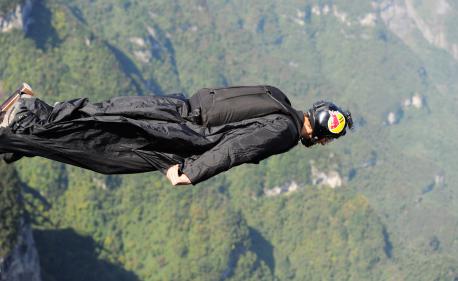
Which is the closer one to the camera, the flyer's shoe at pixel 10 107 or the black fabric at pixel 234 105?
the flyer's shoe at pixel 10 107

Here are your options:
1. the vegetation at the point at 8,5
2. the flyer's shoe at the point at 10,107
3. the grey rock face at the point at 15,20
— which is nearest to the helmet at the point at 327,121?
the flyer's shoe at the point at 10,107

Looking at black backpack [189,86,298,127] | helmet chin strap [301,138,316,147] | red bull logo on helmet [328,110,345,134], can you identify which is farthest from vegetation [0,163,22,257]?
red bull logo on helmet [328,110,345,134]

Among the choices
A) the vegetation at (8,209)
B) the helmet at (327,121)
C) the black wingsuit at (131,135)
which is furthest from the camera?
the vegetation at (8,209)

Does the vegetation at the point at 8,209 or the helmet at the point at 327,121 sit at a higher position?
the vegetation at the point at 8,209

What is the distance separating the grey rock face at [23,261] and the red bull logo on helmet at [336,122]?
54770 millimetres

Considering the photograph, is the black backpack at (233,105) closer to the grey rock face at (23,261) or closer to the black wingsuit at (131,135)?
the black wingsuit at (131,135)

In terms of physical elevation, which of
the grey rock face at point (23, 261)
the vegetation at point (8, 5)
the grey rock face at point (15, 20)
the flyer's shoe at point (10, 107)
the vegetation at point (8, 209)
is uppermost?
the vegetation at point (8, 5)

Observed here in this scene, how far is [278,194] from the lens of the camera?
146m

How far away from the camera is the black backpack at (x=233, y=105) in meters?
8.84

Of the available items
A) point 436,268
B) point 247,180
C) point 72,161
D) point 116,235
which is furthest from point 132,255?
point 72,161

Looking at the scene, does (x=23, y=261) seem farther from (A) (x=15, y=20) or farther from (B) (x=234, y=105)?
(B) (x=234, y=105)

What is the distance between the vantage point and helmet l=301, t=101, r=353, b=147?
9.17 metres

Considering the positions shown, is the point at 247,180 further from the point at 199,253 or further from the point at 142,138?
the point at 142,138

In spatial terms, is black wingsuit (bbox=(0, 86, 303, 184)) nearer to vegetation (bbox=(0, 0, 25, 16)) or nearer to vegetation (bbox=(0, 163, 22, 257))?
vegetation (bbox=(0, 163, 22, 257))
